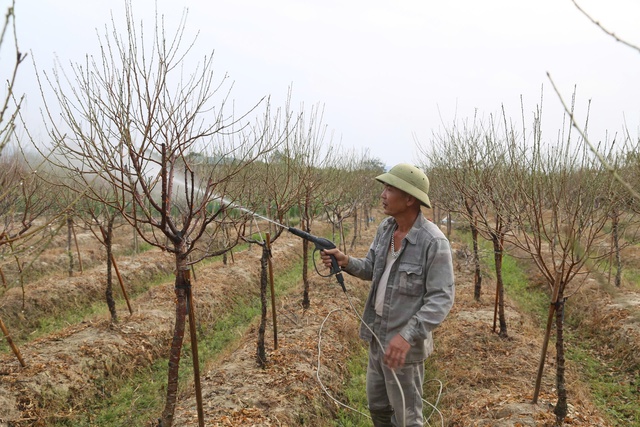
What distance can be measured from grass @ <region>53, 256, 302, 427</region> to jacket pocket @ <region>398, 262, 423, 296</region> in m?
3.77

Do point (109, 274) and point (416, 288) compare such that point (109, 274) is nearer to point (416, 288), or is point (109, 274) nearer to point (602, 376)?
point (416, 288)

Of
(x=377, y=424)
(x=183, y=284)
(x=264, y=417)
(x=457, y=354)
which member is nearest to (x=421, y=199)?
(x=377, y=424)

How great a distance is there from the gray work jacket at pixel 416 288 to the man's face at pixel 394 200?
0.17 meters

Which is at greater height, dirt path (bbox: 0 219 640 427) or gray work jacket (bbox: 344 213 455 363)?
gray work jacket (bbox: 344 213 455 363)

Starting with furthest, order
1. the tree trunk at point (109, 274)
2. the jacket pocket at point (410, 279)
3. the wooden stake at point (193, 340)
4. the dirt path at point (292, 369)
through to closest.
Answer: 1. the tree trunk at point (109, 274)
2. the dirt path at point (292, 369)
3. the wooden stake at point (193, 340)
4. the jacket pocket at point (410, 279)

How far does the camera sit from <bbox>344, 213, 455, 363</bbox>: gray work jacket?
279 centimetres

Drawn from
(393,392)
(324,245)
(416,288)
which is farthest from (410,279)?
(393,392)

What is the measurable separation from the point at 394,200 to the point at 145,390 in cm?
501

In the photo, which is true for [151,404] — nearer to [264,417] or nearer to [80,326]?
[264,417]

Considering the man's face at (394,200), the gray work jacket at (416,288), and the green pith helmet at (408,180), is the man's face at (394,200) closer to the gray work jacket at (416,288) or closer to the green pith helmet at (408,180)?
the green pith helmet at (408,180)

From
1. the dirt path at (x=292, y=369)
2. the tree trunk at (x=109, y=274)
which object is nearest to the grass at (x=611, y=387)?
the dirt path at (x=292, y=369)

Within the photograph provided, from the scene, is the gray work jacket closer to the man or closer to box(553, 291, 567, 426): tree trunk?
the man

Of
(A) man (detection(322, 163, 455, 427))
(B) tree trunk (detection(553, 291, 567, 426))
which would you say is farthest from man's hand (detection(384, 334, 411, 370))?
(B) tree trunk (detection(553, 291, 567, 426))

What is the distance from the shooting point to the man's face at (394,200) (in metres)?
A: 3.13
